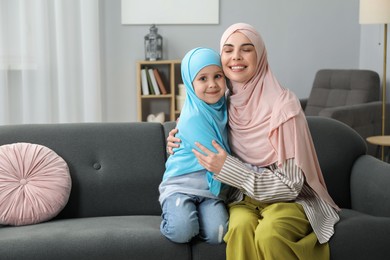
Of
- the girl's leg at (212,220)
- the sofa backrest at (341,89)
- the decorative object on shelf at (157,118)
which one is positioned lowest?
the girl's leg at (212,220)

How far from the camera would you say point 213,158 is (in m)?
2.14

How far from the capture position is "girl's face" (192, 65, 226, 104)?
2256 millimetres

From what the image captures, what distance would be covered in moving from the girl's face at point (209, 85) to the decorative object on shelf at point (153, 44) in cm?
301

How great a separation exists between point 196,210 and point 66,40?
319 cm

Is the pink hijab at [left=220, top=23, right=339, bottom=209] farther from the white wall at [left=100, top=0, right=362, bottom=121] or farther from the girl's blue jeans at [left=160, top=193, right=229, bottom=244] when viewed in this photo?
the white wall at [left=100, top=0, right=362, bottom=121]

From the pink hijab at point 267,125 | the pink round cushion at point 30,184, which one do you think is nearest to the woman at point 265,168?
the pink hijab at point 267,125

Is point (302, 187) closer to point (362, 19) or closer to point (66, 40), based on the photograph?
point (362, 19)

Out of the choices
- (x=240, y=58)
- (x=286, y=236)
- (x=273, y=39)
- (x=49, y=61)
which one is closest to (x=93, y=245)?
(x=286, y=236)

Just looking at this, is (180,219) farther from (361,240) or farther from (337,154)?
(337,154)

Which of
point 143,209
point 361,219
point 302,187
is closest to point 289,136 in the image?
point 302,187

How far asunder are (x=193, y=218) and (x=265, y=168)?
329 mm

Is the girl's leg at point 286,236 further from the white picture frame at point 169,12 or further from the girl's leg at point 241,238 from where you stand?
the white picture frame at point 169,12

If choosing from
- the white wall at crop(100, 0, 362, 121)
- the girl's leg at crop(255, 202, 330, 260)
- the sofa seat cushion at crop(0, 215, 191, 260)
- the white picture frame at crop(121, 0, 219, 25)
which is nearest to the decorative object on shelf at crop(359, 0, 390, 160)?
the white wall at crop(100, 0, 362, 121)

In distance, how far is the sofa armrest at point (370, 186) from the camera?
2.37 metres
